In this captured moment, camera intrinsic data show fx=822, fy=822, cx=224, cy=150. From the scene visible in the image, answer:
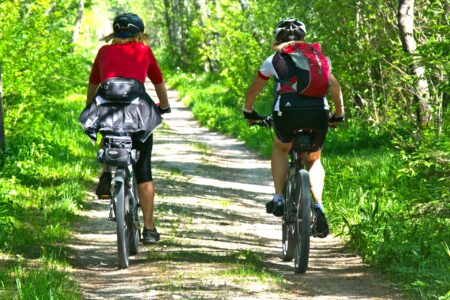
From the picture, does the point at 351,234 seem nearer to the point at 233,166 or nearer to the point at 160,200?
the point at 160,200

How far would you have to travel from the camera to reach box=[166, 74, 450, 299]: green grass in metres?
5.78

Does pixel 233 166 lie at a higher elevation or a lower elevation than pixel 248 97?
lower

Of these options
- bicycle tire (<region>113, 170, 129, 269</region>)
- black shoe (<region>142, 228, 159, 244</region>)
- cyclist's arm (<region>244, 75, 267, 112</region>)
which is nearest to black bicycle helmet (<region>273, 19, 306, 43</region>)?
cyclist's arm (<region>244, 75, 267, 112</region>)

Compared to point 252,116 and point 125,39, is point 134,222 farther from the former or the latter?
point 125,39

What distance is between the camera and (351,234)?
7.24m

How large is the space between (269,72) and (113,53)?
1.23 metres

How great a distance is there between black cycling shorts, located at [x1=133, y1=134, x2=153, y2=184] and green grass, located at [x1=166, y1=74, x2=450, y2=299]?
1.91 metres

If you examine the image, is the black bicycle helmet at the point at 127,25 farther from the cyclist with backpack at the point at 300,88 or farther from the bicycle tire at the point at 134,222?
the bicycle tire at the point at 134,222

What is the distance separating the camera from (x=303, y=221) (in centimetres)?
610

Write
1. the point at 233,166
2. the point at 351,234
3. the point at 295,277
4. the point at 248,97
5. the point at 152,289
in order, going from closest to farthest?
the point at 152,289, the point at 295,277, the point at 248,97, the point at 351,234, the point at 233,166

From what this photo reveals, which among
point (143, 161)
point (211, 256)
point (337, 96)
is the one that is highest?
point (337, 96)

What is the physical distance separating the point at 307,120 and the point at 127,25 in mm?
1597

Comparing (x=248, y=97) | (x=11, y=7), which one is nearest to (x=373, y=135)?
(x=11, y=7)

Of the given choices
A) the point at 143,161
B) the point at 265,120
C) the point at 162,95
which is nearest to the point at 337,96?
the point at 265,120
